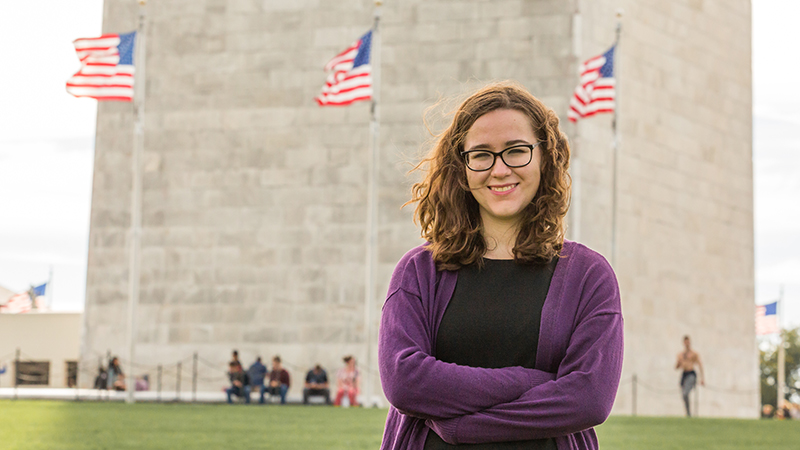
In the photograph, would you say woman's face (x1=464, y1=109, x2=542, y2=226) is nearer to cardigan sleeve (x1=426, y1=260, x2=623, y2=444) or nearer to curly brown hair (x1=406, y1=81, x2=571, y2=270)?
curly brown hair (x1=406, y1=81, x2=571, y2=270)

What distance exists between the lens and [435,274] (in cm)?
276

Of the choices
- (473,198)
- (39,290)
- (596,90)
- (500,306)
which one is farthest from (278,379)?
(500,306)

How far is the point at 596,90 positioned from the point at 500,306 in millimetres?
20362

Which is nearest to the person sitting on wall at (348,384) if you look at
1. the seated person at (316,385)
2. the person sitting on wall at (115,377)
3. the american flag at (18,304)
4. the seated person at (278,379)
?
the seated person at (316,385)

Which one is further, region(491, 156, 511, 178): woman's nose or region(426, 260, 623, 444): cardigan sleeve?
region(491, 156, 511, 178): woman's nose

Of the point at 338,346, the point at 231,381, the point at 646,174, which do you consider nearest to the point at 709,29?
the point at 646,174

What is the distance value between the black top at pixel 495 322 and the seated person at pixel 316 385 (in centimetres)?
2296

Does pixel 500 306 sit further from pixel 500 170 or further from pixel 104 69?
pixel 104 69

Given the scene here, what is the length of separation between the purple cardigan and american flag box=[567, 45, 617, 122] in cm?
1983

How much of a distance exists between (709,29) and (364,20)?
10.8m

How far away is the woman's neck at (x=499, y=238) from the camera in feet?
9.05

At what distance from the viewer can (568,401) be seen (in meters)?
2.55

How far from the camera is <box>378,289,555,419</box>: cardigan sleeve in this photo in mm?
2561

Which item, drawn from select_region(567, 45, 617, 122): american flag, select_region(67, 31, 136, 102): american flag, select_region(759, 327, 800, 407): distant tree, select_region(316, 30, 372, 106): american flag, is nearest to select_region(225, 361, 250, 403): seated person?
select_region(67, 31, 136, 102): american flag
